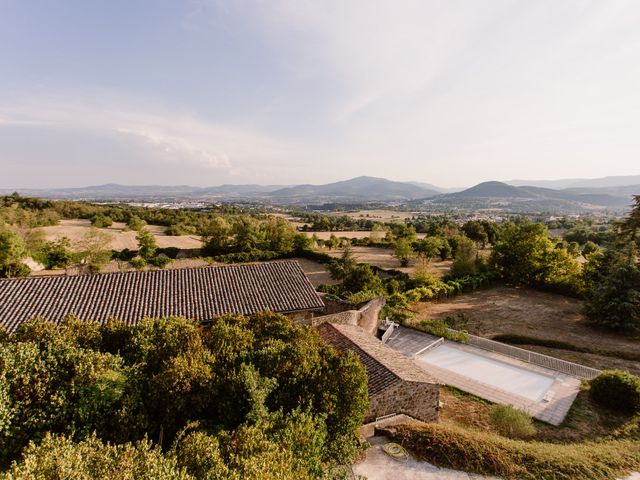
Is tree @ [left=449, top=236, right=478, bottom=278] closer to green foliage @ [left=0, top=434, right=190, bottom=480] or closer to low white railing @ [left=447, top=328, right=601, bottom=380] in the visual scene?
low white railing @ [left=447, top=328, right=601, bottom=380]

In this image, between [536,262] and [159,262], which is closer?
[536,262]

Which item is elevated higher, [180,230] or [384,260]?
[180,230]

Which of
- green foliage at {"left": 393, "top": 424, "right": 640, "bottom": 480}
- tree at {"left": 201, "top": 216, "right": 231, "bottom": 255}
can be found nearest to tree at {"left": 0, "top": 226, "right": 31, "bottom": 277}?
tree at {"left": 201, "top": 216, "right": 231, "bottom": 255}

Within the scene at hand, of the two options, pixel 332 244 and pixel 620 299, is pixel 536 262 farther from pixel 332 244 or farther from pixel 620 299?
pixel 332 244

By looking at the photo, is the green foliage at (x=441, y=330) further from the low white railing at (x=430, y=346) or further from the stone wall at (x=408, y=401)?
the stone wall at (x=408, y=401)

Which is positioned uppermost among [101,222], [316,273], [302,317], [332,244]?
[302,317]

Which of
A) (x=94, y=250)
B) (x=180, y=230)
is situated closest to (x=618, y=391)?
(x=94, y=250)

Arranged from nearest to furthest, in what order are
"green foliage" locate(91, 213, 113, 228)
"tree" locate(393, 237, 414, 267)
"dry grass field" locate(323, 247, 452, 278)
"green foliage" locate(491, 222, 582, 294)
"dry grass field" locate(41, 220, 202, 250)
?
1. "green foliage" locate(491, 222, 582, 294)
2. "dry grass field" locate(323, 247, 452, 278)
3. "tree" locate(393, 237, 414, 267)
4. "dry grass field" locate(41, 220, 202, 250)
5. "green foliage" locate(91, 213, 113, 228)
